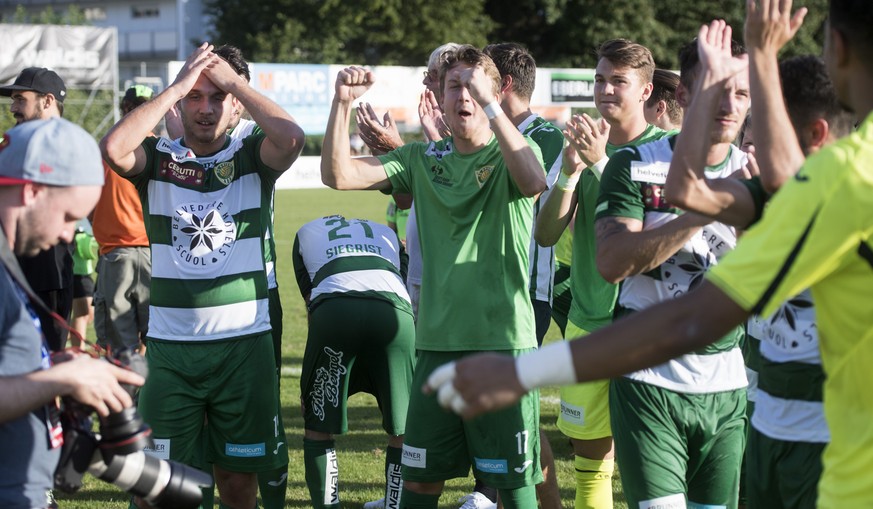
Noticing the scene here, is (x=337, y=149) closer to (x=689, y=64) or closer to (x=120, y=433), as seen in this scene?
(x=689, y=64)

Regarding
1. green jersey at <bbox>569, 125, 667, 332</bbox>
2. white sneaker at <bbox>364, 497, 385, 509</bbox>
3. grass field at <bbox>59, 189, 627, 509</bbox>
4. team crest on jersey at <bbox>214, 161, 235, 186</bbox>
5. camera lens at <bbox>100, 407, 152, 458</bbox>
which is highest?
team crest on jersey at <bbox>214, 161, 235, 186</bbox>

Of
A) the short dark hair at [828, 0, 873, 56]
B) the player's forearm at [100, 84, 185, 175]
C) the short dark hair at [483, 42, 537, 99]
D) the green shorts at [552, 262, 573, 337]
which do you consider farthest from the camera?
the green shorts at [552, 262, 573, 337]

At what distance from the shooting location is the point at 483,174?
15.7ft

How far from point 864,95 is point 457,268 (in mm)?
2539

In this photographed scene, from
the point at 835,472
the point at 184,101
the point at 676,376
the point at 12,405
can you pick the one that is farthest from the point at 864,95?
the point at 184,101

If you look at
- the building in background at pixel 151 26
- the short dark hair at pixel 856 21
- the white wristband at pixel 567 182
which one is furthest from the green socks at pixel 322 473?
the building in background at pixel 151 26

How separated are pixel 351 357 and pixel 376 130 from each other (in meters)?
1.30

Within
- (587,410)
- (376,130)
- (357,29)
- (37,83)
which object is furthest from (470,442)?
(357,29)

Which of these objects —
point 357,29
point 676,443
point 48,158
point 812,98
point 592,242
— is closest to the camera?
point 48,158

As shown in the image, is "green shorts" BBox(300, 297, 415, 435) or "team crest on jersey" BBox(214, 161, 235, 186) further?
"green shorts" BBox(300, 297, 415, 435)

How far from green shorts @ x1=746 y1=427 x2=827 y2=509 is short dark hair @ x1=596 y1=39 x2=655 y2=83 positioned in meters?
2.20

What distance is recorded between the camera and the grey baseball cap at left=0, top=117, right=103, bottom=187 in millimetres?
2816

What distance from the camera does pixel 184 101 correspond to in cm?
517

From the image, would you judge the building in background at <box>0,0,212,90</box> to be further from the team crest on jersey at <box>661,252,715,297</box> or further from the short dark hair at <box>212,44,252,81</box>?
the team crest on jersey at <box>661,252,715,297</box>
